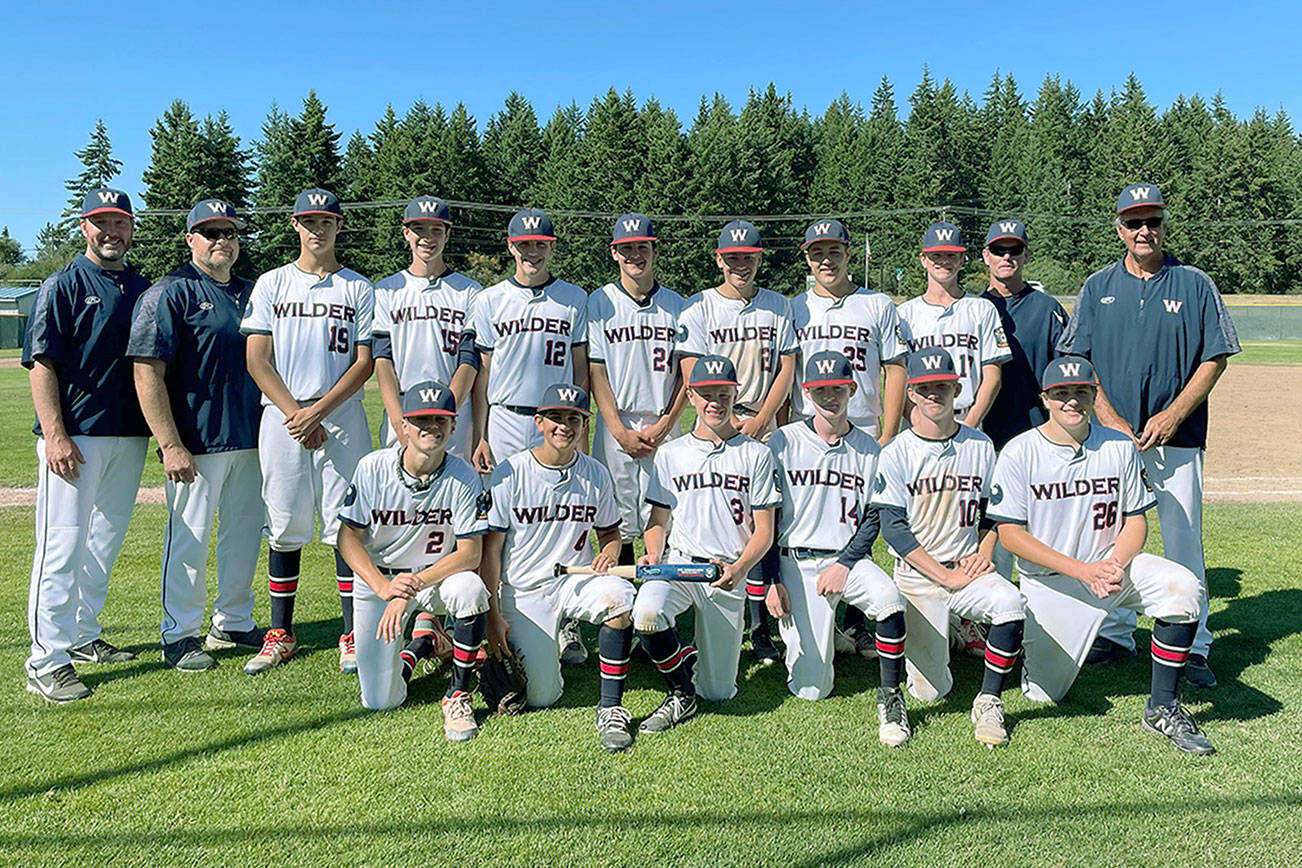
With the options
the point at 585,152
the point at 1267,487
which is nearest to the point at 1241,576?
the point at 1267,487

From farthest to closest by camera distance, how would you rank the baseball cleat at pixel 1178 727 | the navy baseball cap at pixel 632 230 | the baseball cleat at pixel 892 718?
the navy baseball cap at pixel 632 230, the baseball cleat at pixel 892 718, the baseball cleat at pixel 1178 727

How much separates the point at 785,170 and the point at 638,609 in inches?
2854

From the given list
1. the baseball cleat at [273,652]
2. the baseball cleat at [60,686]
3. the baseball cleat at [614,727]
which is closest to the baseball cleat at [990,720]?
the baseball cleat at [614,727]

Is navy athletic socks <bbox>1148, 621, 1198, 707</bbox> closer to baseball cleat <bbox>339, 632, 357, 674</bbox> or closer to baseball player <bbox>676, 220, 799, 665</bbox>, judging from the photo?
baseball player <bbox>676, 220, 799, 665</bbox>

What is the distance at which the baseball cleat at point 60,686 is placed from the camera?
475cm

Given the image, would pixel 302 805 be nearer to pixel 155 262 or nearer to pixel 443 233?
pixel 443 233

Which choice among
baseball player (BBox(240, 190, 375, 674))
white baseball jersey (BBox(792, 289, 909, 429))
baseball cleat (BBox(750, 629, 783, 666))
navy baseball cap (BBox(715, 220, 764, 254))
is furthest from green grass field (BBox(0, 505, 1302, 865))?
navy baseball cap (BBox(715, 220, 764, 254))

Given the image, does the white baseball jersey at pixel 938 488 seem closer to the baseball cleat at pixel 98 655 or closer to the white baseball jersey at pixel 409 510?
the white baseball jersey at pixel 409 510

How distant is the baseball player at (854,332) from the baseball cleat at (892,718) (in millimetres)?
1155

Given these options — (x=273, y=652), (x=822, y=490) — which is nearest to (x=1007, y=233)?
(x=822, y=490)

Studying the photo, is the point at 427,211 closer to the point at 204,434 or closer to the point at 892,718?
the point at 204,434

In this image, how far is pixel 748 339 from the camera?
18.6 ft

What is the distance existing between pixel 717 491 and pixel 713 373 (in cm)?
62

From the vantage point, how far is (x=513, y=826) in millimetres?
3555
